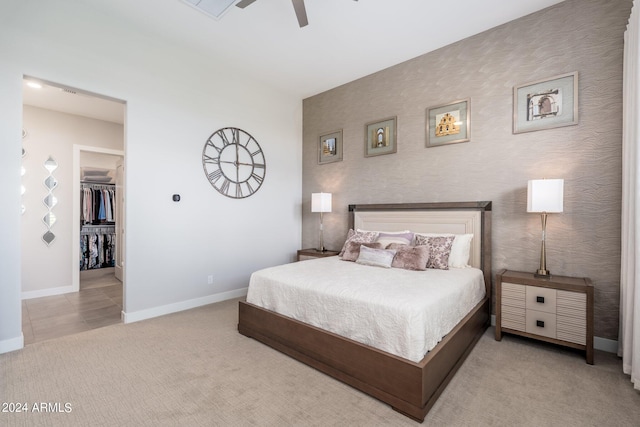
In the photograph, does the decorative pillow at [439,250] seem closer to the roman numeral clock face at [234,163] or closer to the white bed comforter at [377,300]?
the white bed comforter at [377,300]

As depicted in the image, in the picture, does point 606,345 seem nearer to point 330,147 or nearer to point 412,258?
point 412,258

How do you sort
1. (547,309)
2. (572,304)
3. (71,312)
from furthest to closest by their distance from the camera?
(71,312)
(547,309)
(572,304)

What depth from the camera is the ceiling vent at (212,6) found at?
2.72 metres

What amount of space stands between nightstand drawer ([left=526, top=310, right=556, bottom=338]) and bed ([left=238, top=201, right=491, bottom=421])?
39 cm

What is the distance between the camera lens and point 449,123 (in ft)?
11.3

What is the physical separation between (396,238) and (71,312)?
4.08 m

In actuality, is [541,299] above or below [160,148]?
below

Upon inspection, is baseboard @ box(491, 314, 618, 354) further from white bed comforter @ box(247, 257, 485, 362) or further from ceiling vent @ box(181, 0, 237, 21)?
ceiling vent @ box(181, 0, 237, 21)

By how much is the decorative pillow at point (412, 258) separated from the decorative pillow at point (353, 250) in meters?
0.30

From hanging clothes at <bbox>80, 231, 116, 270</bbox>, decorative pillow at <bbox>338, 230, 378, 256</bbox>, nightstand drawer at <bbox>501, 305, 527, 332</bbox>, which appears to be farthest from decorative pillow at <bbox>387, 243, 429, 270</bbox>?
hanging clothes at <bbox>80, 231, 116, 270</bbox>

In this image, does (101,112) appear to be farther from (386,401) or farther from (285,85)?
(386,401)

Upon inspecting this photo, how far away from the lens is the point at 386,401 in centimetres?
177

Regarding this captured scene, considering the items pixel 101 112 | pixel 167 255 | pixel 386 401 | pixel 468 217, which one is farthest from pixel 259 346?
pixel 101 112

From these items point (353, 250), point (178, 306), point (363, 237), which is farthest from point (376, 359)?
point (178, 306)
